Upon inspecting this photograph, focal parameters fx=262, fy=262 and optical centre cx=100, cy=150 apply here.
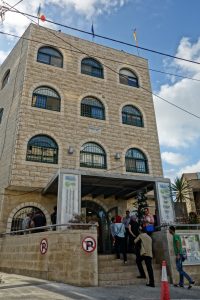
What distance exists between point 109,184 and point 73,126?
16.3 feet

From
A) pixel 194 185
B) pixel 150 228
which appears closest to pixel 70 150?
pixel 150 228

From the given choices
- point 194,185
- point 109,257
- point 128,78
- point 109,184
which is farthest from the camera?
point 194,185

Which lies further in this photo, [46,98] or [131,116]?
[131,116]

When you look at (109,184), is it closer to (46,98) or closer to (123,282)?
(123,282)

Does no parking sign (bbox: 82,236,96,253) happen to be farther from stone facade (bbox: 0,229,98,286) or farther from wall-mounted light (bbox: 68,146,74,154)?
wall-mounted light (bbox: 68,146,74,154)

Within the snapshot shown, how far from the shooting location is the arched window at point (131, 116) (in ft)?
59.9

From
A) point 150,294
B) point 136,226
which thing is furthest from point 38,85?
point 150,294

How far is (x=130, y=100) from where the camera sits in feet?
62.6

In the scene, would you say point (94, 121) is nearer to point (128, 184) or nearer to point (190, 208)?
point (128, 184)

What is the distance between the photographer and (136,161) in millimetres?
17047

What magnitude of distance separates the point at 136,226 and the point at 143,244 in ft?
6.62

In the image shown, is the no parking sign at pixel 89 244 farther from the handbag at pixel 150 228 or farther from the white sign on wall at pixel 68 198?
the handbag at pixel 150 228

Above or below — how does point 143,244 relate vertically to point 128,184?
below

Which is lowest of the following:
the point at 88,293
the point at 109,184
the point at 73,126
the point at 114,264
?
the point at 88,293
